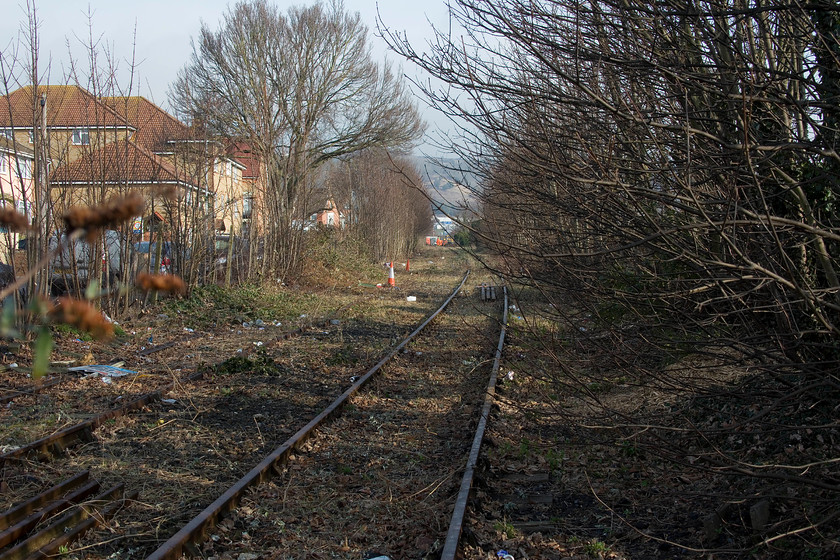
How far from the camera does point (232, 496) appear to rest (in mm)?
4918

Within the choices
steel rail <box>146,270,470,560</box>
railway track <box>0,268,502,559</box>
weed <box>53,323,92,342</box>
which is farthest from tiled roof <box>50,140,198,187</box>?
steel rail <box>146,270,470,560</box>

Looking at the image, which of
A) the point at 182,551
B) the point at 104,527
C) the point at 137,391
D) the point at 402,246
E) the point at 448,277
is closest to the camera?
the point at 182,551

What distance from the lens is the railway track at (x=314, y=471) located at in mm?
4449

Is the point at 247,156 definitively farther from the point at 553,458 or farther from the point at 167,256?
the point at 553,458

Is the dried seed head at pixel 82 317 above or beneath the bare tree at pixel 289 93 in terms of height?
beneath

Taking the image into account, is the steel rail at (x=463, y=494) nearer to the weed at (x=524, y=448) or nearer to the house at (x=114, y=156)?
the weed at (x=524, y=448)

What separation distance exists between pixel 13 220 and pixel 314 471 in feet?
15.9

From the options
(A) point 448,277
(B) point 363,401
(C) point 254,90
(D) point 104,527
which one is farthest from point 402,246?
Result: (D) point 104,527

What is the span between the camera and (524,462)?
20.9 ft

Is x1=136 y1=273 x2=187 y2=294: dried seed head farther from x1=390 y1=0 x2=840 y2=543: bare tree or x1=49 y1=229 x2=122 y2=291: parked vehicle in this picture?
x1=49 y1=229 x2=122 y2=291: parked vehicle

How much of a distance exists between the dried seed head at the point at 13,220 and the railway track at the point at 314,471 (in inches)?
118

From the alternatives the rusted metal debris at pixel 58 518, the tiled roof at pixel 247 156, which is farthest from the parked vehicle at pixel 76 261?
the rusted metal debris at pixel 58 518

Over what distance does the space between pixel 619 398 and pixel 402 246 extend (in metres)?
44.7

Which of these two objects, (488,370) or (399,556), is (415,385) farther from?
(399,556)
